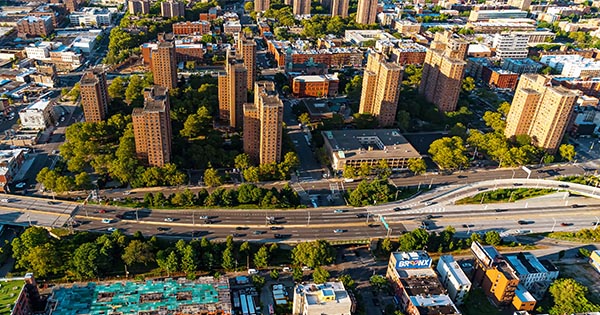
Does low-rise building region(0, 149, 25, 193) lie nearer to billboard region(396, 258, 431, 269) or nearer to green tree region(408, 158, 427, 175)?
billboard region(396, 258, 431, 269)

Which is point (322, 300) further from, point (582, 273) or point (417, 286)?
point (582, 273)

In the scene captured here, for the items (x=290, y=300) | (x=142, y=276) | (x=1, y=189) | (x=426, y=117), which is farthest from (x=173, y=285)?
(x=426, y=117)

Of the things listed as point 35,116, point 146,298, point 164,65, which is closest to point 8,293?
point 146,298

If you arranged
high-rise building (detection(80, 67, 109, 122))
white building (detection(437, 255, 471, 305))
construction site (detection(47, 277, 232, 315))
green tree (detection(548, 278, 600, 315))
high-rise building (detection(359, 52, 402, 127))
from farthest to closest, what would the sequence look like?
high-rise building (detection(359, 52, 402, 127)) < high-rise building (detection(80, 67, 109, 122)) < white building (detection(437, 255, 471, 305)) < green tree (detection(548, 278, 600, 315)) < construction site (detection(47, 277, 232, 315))

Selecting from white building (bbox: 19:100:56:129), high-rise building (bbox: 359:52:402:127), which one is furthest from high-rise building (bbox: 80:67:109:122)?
high-rise building (bbox: 359:52:402:127)

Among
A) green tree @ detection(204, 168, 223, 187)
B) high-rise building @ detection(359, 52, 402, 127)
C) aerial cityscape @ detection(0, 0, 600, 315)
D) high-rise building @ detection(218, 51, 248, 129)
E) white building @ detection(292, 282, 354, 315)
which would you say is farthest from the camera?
high-rise building @ detection(359, 52, 402, 127)

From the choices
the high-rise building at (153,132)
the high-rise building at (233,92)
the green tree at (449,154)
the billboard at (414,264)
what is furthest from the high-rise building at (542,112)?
the high-rise building at (153,132)
